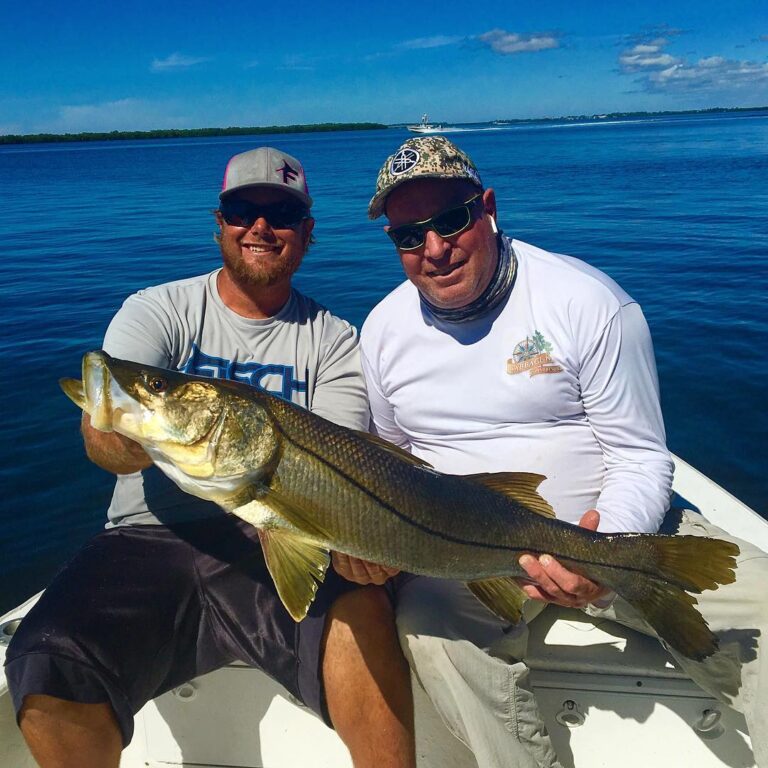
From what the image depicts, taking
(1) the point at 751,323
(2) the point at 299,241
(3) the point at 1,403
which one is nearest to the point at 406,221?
(2) the point at 299,241

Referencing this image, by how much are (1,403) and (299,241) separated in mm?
6927

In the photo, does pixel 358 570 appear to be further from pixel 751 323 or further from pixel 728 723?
pixel 751 323

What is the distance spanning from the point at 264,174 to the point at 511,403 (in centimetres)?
189

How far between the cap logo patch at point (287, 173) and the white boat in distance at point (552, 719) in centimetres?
260

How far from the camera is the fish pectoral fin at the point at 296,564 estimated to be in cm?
261

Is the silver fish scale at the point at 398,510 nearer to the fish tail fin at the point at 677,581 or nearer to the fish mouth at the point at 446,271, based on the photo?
the fish tail fin at the point at 677,581

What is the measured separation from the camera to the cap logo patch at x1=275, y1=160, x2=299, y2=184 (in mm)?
3928

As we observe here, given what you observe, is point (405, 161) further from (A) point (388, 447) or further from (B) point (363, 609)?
(B) point (363, 609)

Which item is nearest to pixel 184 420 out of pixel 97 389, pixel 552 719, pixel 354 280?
pixel 97 389

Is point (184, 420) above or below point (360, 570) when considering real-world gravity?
above

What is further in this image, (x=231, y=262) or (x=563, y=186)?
(x=563, y=186)

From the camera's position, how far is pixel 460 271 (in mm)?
3389

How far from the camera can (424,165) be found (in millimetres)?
3352

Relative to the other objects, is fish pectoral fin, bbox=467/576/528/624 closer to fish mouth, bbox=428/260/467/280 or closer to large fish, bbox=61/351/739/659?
large fish, bbox=61/351/739/659
